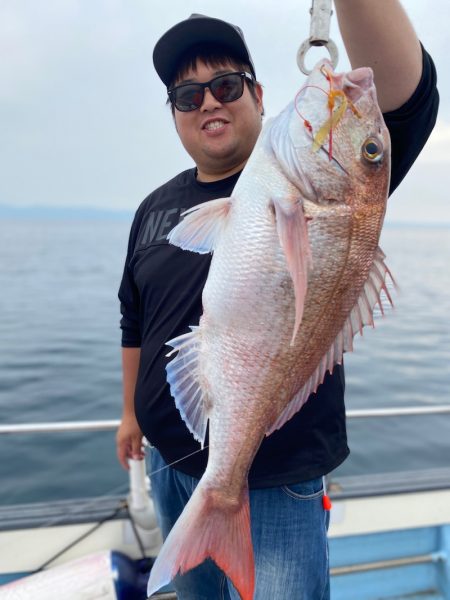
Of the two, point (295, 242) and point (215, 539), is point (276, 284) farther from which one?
point (215, 539)

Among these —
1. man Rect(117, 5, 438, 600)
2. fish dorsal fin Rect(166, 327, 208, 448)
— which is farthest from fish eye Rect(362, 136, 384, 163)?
fish dorsal fin Rect(166, 327, 208, 448)

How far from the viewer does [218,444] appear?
5.16 feet

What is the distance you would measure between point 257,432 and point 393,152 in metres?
1.05

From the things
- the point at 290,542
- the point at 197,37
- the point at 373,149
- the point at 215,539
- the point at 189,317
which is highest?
the point at 197,37

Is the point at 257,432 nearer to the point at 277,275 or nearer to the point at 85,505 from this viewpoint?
the point at 277,275

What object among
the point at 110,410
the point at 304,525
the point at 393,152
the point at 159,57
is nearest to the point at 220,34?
the point at 159,57

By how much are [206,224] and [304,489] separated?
3.31 feet

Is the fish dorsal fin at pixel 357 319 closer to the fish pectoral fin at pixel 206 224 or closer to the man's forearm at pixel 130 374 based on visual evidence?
the fish pectoral fin at pixel 206 224

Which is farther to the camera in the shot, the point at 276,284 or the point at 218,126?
the point at 218,126

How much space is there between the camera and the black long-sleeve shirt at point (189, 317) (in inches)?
65.0

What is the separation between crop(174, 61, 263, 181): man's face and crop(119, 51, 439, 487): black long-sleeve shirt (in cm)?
11

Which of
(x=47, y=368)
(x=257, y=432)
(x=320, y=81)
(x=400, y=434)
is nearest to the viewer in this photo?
(x=320, y=81)

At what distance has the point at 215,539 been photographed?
5.17 ft

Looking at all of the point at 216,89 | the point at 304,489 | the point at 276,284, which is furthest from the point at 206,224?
the point at 304,489
